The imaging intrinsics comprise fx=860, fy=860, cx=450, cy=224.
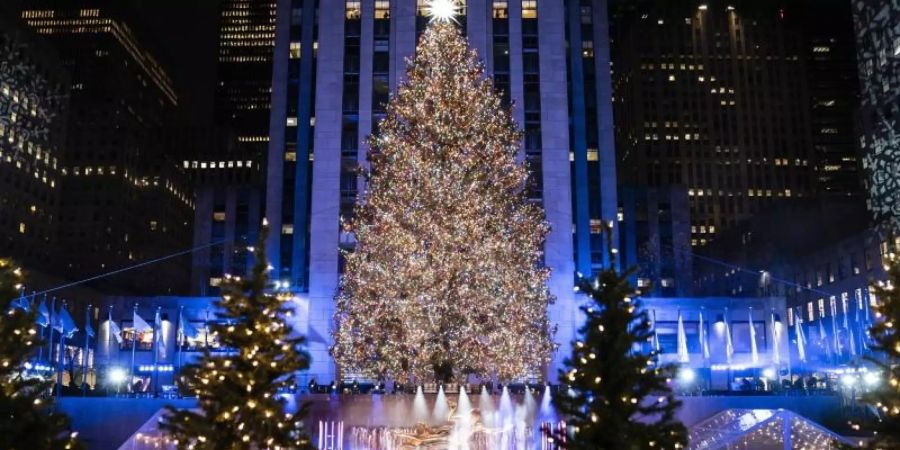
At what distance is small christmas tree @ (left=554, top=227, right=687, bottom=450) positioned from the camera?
1739cm

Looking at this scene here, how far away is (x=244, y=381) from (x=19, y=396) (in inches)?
168

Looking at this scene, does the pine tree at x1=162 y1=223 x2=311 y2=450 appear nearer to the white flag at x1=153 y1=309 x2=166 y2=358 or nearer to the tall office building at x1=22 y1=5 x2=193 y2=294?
the white flag at x1=153 y1=309 x2=166 y2=358

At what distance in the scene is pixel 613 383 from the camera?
58.1 ft

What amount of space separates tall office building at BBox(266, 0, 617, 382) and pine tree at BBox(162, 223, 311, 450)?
113ft

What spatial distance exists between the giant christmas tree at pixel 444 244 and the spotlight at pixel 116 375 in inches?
911

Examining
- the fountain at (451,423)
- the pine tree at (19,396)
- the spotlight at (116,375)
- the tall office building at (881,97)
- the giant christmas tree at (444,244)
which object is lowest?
the fountain at (451,423)

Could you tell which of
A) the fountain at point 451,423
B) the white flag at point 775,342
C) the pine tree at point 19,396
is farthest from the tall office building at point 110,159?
the pine tree at point 19,396

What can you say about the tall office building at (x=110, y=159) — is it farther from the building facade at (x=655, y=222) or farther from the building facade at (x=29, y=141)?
the building facade at (x=655, y=222)

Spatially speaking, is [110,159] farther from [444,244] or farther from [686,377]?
[444,244]

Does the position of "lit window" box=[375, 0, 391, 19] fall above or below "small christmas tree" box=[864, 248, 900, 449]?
above

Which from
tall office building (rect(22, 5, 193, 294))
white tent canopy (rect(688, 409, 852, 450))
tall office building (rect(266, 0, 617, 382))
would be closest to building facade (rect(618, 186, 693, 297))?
tall office building (rect(266, 0, 617, 382))

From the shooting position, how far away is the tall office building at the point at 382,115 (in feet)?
178

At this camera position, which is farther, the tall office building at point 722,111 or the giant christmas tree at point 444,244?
the tall office building at point 722,111

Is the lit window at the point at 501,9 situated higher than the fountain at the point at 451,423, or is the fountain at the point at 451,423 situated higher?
the lit window at the point at 501,9
